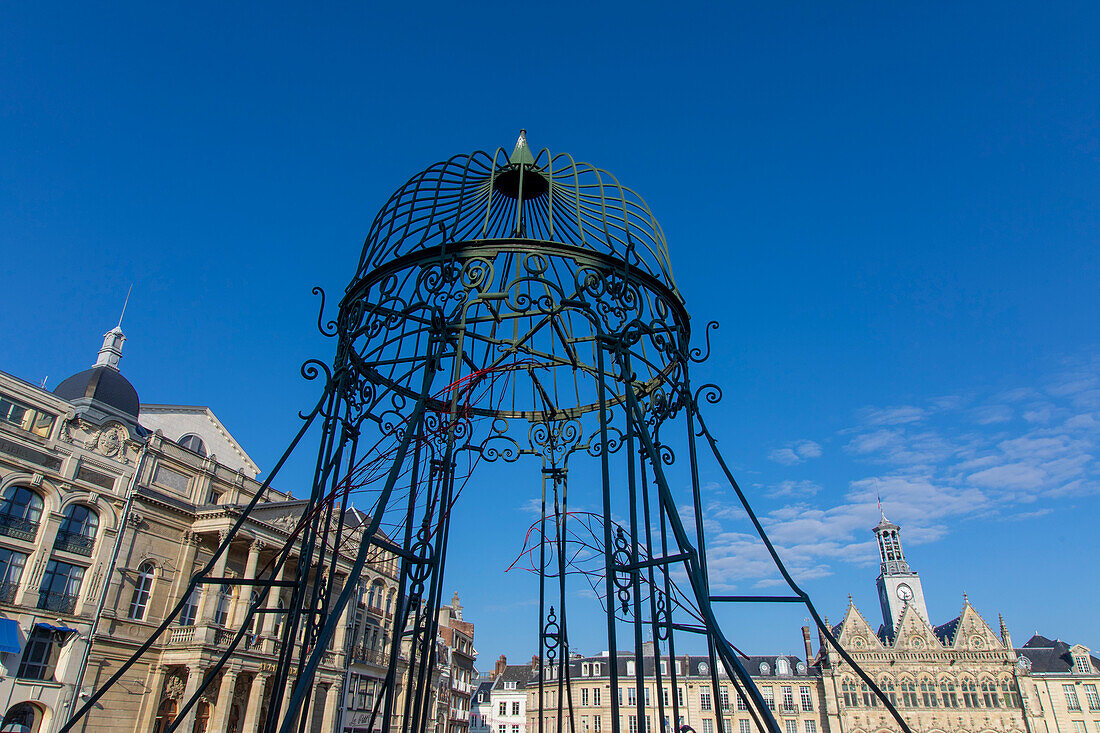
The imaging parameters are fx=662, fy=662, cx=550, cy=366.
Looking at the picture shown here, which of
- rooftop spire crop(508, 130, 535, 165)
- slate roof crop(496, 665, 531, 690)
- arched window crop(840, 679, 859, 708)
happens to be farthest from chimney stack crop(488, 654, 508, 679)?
rooftop spire crop(508, 130, 535, 165)

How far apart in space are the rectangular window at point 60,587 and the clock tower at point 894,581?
65.8m

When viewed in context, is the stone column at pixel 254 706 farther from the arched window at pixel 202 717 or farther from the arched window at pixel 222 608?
the arched window at pixel 222 608

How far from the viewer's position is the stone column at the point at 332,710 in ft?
91.9

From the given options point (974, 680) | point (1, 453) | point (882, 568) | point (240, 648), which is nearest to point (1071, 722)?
point (974, 680)

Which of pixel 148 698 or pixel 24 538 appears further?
pixel 148 698

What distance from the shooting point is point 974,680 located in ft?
172

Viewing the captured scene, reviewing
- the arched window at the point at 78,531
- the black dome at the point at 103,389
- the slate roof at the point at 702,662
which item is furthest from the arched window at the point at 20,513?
the slate roof at the point at 702,662

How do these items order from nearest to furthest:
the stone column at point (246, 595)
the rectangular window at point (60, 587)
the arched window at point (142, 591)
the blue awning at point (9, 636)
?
1. the blue awning at point (9, 636)
2. the rectangular window at point (60, 587)
3. the arched window at point (142, 591)
4. the stone column at point (246, 595)

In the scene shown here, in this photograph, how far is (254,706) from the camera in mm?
24719

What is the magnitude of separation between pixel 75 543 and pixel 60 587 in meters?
Result: 1.35

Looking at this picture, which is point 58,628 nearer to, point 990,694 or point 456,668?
point 456,668

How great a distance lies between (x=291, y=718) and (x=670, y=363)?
3113 millimetres

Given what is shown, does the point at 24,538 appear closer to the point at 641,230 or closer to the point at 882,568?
the point at 641,230

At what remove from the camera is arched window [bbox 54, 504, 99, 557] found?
68.8 ft
